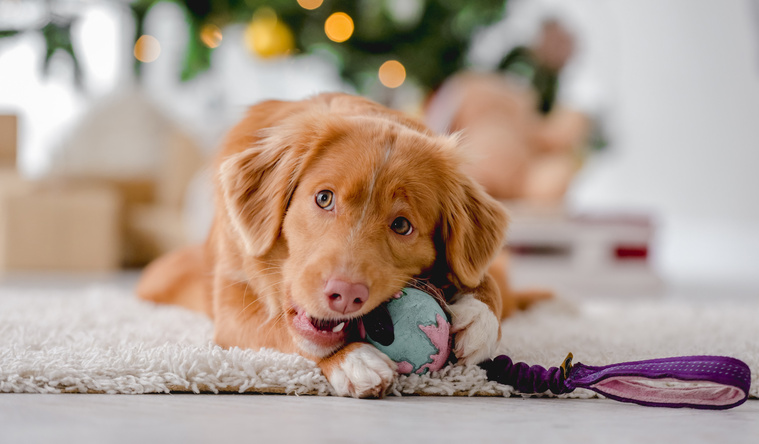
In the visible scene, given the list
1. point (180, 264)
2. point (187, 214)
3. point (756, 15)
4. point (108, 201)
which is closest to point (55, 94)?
point (108, 201)

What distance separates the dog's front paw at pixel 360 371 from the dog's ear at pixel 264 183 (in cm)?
37

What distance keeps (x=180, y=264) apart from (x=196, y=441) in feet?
5.83

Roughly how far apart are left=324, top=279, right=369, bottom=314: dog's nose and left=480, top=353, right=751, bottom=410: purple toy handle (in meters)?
0.42

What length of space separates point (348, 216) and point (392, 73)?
4.32m

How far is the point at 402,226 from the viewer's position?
1.70 m

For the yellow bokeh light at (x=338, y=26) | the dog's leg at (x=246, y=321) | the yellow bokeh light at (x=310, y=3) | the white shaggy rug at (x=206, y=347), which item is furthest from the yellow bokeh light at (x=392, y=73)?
the dog's leg at (x=246, y=321)

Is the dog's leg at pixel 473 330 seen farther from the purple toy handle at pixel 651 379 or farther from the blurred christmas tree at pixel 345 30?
the blurred christmas tree at pixel 345 30

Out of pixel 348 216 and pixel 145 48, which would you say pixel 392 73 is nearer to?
pixel 145 48

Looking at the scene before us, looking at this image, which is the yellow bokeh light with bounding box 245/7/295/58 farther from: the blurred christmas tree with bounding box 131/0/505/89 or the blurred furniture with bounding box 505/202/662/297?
the blurred furniture with bounding box 505/202/662/297

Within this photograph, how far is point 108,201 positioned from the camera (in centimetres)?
542

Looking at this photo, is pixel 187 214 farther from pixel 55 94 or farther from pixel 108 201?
pixel 55 94

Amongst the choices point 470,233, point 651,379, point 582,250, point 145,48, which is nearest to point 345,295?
point 470,233

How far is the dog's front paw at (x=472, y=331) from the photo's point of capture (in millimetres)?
1682

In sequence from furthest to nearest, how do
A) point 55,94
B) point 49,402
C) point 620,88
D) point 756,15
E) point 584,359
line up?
point 620,88, point 756,15, point 55,94, point 584,359, point 49,402
